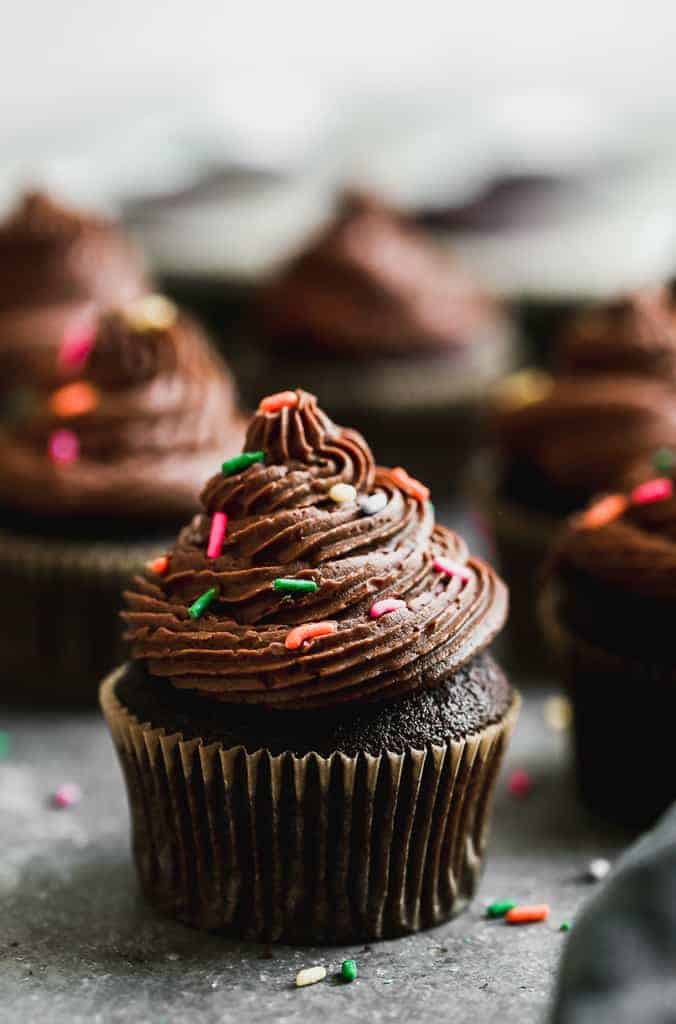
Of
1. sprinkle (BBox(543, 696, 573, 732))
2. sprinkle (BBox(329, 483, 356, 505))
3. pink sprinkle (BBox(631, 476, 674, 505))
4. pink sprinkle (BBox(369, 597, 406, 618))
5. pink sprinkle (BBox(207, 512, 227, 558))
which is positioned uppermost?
sprinkle (BBox(329, 483, 356, 505))

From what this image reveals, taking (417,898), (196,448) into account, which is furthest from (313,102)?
(417,898)

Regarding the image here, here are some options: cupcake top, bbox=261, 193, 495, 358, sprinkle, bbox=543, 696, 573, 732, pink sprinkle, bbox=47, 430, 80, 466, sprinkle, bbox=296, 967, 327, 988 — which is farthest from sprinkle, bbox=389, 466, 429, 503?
cupcake top, bbox=261, 193, 495, 358

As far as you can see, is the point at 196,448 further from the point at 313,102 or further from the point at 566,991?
the point at 313,102

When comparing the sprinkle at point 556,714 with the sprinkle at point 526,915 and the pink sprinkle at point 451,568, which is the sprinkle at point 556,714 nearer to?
the sprinkle at point 526,915

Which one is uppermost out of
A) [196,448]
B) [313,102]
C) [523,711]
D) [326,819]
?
[313,102]

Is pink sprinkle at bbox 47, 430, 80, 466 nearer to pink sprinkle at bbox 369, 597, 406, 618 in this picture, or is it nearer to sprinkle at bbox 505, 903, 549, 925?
pink sprinkle at bbox 369, 597, 406, 618
